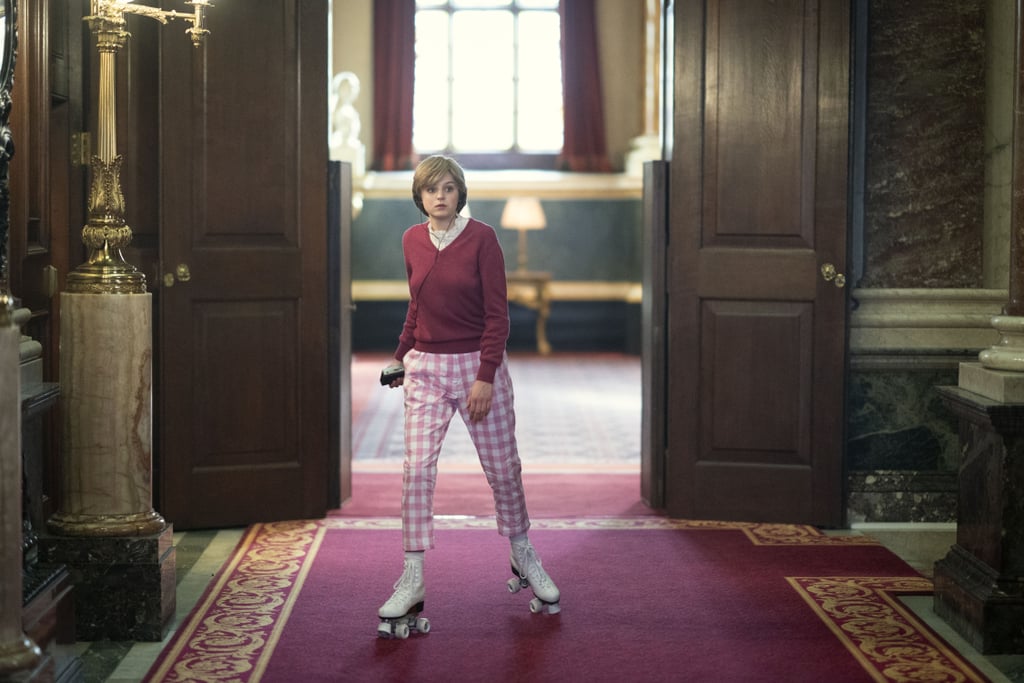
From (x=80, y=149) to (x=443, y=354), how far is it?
1894 mm

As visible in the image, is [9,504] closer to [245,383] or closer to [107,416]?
[107,416]

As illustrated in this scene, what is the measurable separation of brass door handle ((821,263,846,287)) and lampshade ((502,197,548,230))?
7570 millimetres

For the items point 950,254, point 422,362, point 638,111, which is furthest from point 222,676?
point 638,111

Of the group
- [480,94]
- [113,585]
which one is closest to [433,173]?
[113,585]

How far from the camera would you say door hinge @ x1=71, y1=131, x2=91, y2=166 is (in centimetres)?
518

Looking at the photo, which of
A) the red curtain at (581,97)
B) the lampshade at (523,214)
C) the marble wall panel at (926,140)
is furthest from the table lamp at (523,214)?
the marble wall panel at (926,140)

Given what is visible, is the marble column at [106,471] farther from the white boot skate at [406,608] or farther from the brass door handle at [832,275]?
the brass door handle at [832,275]

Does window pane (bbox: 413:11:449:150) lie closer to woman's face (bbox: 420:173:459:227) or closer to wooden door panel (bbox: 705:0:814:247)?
wooden door panel (bbox: 705:0:814:247)

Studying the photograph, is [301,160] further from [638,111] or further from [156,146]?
[638,111]

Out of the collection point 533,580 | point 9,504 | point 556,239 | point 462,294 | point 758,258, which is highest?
point 556,239

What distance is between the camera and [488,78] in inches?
567

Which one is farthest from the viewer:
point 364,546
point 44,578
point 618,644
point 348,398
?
point 348,398

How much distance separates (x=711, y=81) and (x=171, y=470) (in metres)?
2.62

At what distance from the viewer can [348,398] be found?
20.3 feet
